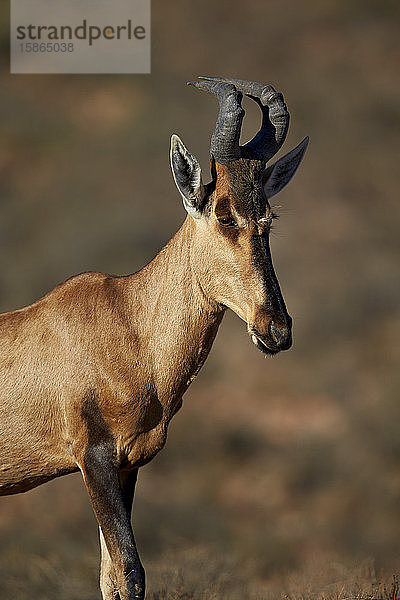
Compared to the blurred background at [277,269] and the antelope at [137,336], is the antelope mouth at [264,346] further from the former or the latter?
the blurred background at [277,269]

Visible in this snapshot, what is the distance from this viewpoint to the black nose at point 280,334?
6285mm

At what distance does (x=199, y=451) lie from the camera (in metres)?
23.9

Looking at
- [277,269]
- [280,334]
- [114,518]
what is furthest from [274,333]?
[277,269]

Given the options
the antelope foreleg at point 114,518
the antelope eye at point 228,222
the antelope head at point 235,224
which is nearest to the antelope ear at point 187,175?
the antelope head at point 235,224

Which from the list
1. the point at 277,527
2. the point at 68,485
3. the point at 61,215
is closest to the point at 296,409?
the point at 277,527

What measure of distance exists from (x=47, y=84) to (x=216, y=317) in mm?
38860

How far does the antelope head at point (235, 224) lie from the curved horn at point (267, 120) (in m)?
0.01

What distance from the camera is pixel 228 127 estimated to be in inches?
266

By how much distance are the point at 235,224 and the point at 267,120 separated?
1.06 m

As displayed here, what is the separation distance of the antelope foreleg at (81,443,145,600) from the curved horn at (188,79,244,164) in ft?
7.37

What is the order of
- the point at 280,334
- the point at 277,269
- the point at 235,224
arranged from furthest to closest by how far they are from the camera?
the point at 277,269 < the point at 235,224 < the point at 280,334

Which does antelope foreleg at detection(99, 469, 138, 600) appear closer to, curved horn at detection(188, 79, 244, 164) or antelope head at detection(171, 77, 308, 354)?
antelope head at detection(171, 77, 308, 354)

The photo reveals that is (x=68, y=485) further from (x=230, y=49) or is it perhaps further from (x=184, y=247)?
(x=230, y=49)

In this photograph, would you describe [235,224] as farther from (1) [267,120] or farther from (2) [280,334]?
(1) [267,120]
